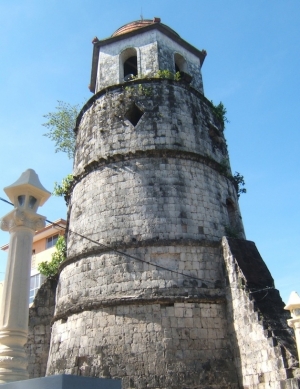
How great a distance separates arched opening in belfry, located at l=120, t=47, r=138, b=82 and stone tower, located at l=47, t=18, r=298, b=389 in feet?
2.44

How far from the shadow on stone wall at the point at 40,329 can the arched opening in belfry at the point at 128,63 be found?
23.5 feet

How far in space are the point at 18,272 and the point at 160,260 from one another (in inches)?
180

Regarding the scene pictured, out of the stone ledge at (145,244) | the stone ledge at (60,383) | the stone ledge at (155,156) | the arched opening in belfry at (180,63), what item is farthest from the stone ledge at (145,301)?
the arched opening in belfry at (180,63)

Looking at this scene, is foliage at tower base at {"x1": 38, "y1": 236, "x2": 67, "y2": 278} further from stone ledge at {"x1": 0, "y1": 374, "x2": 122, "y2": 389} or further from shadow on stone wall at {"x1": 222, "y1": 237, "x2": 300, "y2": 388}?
stone ledge at {"x1": 0, "y1": 374, "x2": 122, "y2": 389}

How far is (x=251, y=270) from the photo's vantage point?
9.90 metres

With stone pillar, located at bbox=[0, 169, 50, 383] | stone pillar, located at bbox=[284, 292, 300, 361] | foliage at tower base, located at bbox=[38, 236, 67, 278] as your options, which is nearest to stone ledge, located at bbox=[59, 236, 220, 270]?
foliage at tower base, located at bbox=[38, 236, 67, 278]

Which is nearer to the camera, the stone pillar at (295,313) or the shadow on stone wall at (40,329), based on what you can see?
the stone pillar at (295,313)

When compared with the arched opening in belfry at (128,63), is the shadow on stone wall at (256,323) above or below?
below

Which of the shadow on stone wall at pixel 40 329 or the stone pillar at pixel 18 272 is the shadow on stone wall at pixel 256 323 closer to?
the stone pillar at pixel 18 272

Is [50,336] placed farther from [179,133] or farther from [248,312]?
[179,133]

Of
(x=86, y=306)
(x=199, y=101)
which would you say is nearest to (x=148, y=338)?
(x=86, y=306)

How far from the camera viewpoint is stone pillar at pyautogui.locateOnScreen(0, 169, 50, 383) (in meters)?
5.52

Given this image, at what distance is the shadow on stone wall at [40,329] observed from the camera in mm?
11489

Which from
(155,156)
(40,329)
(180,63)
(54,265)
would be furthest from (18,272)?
(180,63)
